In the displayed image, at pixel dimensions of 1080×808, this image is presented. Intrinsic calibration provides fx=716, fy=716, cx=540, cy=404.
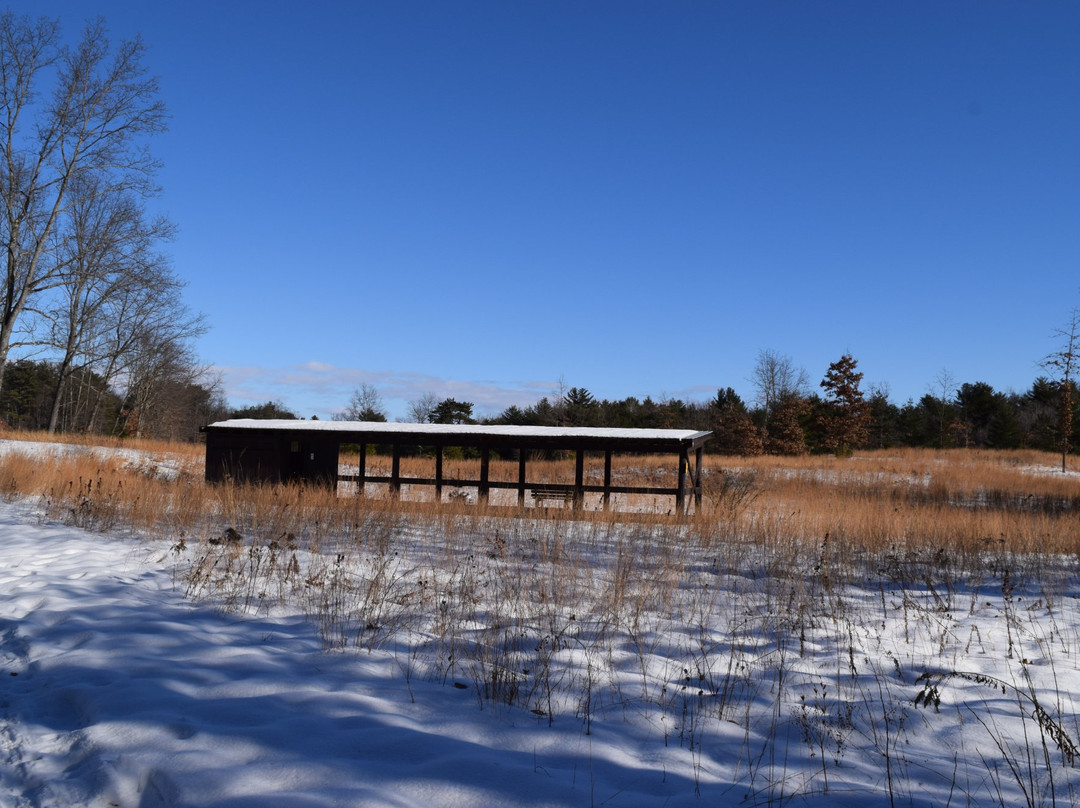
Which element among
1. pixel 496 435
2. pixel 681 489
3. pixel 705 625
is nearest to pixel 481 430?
pixel 496 435

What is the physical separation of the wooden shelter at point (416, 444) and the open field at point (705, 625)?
2.53 meters

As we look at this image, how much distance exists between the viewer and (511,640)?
542 cm

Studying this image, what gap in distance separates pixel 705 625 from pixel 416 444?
35.6 ft

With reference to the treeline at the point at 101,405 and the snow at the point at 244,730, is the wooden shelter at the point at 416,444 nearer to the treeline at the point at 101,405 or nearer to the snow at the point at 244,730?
the snow at the point at 244,730

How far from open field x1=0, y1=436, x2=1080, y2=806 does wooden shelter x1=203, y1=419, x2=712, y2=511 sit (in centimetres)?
253

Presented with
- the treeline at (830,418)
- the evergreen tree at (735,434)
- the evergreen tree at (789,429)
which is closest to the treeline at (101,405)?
the treeline at (830,418)

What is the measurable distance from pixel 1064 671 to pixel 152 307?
129 feet

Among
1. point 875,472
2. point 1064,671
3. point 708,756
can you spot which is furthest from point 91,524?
point 875,472

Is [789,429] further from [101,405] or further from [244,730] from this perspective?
[244,730]

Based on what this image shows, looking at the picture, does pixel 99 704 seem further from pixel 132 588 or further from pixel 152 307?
pixel 152 307

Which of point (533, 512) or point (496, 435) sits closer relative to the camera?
point (533, 512)

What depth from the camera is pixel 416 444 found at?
16.3 m

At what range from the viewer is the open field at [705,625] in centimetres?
374

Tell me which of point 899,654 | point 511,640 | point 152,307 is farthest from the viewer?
point 152,307
